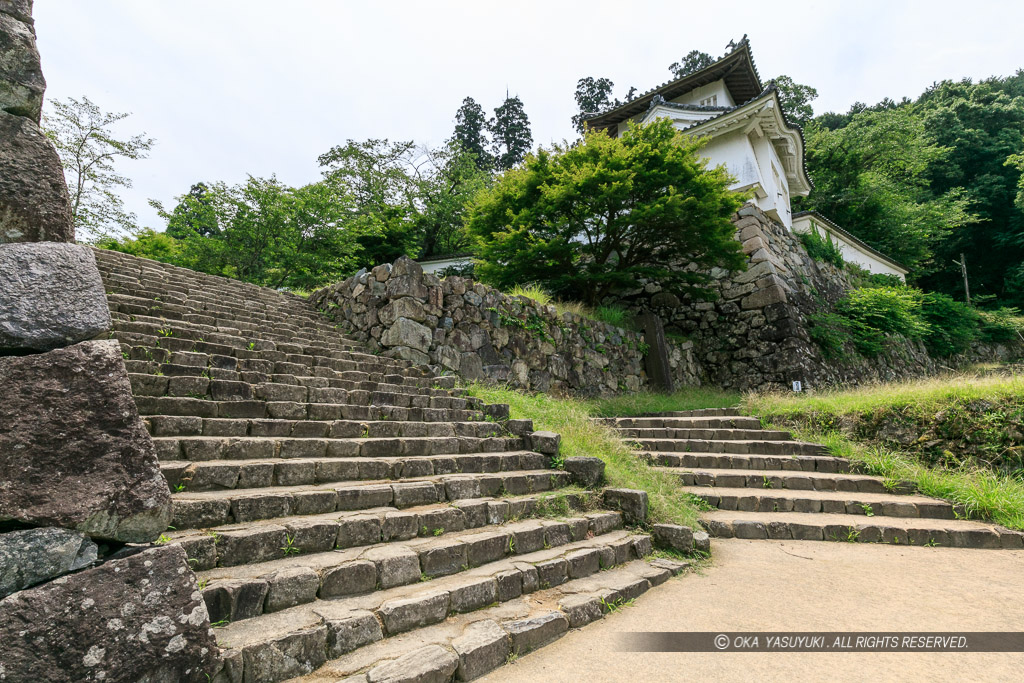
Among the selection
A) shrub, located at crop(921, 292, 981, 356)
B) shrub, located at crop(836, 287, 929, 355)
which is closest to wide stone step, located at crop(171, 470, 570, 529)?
shrub, located at crop(836, 287, 929, 355)

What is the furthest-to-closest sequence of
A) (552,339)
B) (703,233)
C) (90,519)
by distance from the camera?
(703,233), (552,339), (90,519)

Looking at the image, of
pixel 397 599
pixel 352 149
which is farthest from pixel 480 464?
pixel 352 149

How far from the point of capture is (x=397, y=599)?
8.18 ft

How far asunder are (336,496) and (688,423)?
647 cm

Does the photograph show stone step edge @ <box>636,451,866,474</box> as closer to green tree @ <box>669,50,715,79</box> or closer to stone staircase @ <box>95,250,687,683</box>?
stone staircase @ <box>95,250,687,683</box>

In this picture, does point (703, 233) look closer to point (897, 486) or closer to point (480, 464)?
point (897, 486)

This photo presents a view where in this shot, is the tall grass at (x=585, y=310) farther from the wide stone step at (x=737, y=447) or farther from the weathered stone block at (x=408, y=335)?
the wide stone step at (x=737, y=447)

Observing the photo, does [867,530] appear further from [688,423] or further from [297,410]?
[297,410]

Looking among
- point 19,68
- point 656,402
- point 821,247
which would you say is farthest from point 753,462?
point 821,247

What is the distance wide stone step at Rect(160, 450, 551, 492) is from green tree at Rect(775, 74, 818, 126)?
3021 cm

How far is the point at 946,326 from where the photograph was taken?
1792 cm

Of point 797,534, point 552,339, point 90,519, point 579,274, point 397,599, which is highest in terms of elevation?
point 579,274

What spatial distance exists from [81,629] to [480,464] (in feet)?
10.2

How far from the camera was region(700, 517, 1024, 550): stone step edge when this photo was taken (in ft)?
14.6
